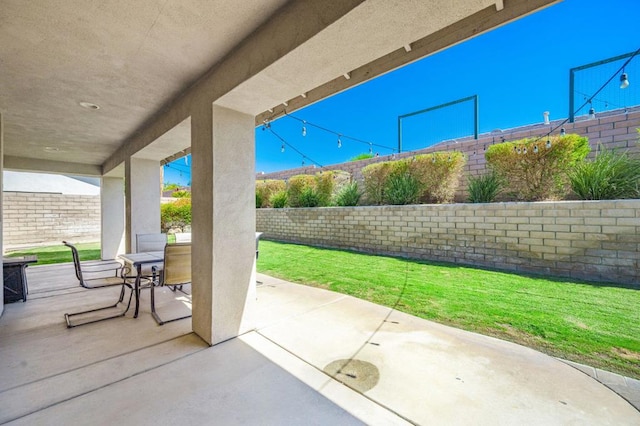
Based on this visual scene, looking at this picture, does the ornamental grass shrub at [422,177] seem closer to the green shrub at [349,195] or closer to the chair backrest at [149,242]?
the green shrub at [349,195]

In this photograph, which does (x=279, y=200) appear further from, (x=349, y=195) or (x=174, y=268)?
(x=174, y=268)

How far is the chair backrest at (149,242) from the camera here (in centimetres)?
495

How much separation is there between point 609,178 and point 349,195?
6.22 metres

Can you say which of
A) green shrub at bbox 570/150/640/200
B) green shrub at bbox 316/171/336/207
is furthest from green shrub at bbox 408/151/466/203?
green shrub at bbox 316/171/336/207

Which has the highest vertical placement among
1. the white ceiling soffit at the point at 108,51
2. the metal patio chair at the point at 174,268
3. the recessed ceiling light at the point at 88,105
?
the recessed ceiling light at the point at 88,105

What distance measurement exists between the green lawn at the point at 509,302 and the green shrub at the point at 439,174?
7.04ft

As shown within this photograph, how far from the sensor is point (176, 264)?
3422 mm

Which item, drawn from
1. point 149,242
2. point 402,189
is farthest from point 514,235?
point 149,242

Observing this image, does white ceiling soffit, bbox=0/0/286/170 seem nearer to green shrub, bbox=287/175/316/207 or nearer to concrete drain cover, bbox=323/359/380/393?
concrete drain cover, bbox=323/359/380/393

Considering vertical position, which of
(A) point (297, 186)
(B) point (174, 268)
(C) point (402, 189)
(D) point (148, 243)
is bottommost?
(B) point (174, 268)

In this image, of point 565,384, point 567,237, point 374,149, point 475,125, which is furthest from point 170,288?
point 374,149

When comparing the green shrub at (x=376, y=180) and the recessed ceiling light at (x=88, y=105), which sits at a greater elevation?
the recessed ceiling light at (x=88, y=105)

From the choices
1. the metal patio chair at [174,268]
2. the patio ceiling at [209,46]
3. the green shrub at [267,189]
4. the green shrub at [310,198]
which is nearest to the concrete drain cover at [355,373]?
the metal patio chair at [174,268]

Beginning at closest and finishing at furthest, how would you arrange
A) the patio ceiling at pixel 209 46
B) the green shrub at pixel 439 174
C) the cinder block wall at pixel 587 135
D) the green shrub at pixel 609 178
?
1. the patio ceiling at pixel 209 46
2. the green shrub at pixel 609 178
3. the cinder block wall at pixel 587 135
4. the green shrub at pixel 439 174
